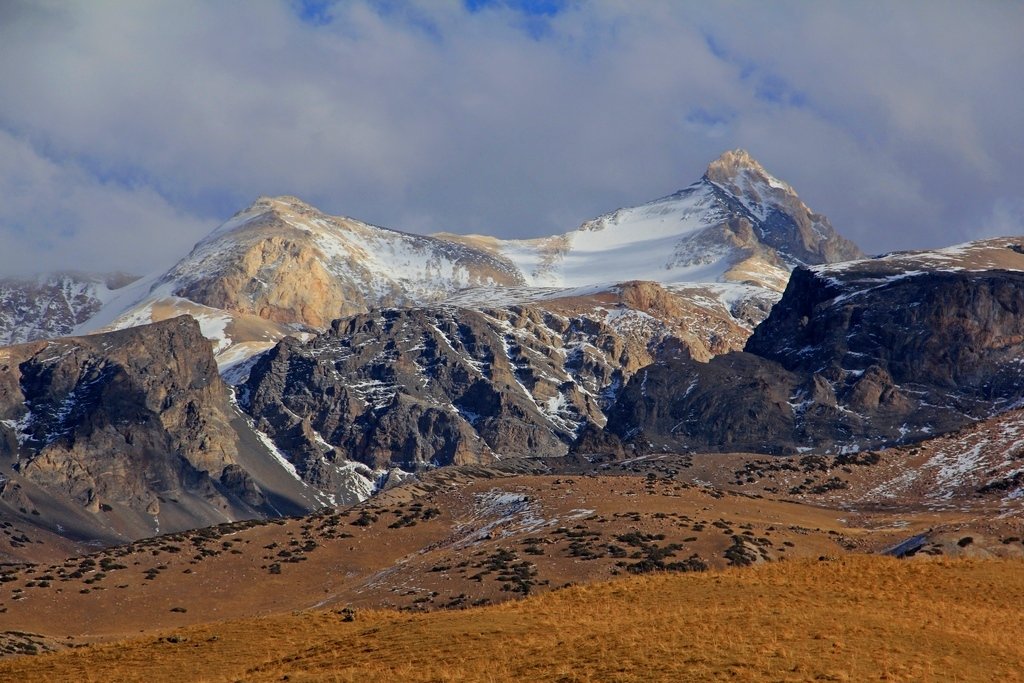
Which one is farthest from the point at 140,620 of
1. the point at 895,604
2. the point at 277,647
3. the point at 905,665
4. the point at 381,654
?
the point at 905,665

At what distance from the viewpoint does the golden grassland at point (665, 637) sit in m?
54.8

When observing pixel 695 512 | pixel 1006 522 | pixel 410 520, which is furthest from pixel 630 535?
pixel 410 520

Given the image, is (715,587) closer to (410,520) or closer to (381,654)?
(381,654)

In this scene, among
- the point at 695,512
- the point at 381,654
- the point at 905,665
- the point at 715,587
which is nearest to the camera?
the point at 905,665

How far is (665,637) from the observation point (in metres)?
59.6

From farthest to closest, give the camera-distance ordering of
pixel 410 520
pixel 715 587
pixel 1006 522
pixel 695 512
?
pixel 410 520 < pixel 695 512 < pixel 1006 522 < pixel 715 587

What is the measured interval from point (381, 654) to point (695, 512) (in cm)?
5526

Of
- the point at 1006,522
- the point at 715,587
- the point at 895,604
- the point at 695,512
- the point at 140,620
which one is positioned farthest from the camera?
the point at 695,512

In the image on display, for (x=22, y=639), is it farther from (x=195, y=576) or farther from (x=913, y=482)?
(x=913, y=482)

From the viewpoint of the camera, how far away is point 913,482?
5851 inches

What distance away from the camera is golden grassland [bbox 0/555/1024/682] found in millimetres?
54844

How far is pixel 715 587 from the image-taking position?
243ft

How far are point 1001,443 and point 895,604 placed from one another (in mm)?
87290

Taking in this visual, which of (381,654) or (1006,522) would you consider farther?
(1006,522)
